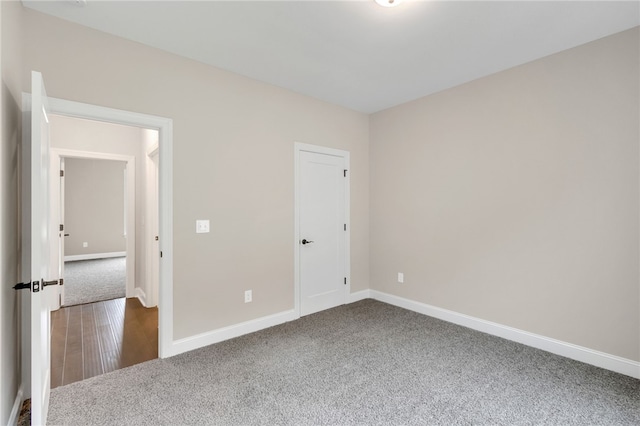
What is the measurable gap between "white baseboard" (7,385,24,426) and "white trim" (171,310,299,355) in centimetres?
98

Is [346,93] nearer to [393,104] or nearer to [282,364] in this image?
[393,104]

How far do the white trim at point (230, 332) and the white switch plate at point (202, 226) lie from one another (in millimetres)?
980

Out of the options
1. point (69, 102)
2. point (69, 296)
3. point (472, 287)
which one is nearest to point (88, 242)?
point (69, 296)

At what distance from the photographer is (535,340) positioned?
289 cm

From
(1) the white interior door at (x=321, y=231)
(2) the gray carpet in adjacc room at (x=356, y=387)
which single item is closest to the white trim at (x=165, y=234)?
(2) the gray carpet in adjacc room at (x=356, y=387)

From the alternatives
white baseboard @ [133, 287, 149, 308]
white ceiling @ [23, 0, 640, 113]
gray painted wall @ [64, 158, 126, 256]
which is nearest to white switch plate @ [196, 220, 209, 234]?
white ceiling @ [23, 0, 640, 113]

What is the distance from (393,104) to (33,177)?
3.72m

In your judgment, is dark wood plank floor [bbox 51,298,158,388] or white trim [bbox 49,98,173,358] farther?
white trim [bbox 49,98,173,358]

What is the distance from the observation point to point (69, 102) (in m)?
2.28

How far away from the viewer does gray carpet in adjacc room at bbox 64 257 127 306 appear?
4.63 meters

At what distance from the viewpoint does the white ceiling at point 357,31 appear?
6.93ft

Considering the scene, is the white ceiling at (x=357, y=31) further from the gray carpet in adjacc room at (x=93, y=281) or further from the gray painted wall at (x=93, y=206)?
the gray painted wall at (x=93, y=206)

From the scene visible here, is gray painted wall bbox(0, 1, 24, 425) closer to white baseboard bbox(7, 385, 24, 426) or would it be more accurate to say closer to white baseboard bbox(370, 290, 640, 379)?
white baseboard bbox(7, 385, 24, 426)

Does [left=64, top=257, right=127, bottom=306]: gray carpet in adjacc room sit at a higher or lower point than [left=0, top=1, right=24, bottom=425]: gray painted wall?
lower
